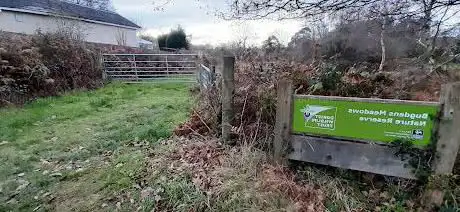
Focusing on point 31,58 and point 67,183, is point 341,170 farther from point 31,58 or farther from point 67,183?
point 31,58

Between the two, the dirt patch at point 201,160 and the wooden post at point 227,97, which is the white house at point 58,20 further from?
the wooden post at point 227,97

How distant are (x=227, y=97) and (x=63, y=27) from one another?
12.7 meters

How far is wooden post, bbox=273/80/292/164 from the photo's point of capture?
3.49 m

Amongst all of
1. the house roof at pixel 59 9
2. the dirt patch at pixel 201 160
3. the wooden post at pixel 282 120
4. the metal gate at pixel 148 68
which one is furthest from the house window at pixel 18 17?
the wooden post at pixel 282 120

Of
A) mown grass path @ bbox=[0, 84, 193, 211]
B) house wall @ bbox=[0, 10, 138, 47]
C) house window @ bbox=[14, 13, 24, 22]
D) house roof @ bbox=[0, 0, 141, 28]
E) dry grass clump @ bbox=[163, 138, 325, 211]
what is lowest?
mown grass path @ bbox=[0, 84, 193, 211]

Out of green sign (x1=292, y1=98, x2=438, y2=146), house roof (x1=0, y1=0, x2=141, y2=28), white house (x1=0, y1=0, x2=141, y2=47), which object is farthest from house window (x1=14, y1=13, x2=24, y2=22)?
green sign (x1=292, y1=98, x2=438, y2=146)

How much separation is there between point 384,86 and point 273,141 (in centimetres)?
157

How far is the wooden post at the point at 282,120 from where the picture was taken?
3.49 m

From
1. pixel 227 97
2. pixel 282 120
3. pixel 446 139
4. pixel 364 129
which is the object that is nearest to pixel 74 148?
pixel 227 97

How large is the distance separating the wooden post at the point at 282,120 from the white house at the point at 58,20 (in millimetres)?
13275

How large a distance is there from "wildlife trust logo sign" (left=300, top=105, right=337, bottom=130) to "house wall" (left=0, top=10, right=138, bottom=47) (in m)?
13.0

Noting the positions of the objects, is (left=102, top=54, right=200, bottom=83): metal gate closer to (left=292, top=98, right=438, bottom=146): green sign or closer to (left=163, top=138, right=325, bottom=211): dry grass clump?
(left=163, top=138, right=325, bottom=211): dry grass clump

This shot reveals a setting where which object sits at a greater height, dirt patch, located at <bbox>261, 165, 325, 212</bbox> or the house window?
the house window

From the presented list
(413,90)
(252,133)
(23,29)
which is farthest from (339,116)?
(23,29)
